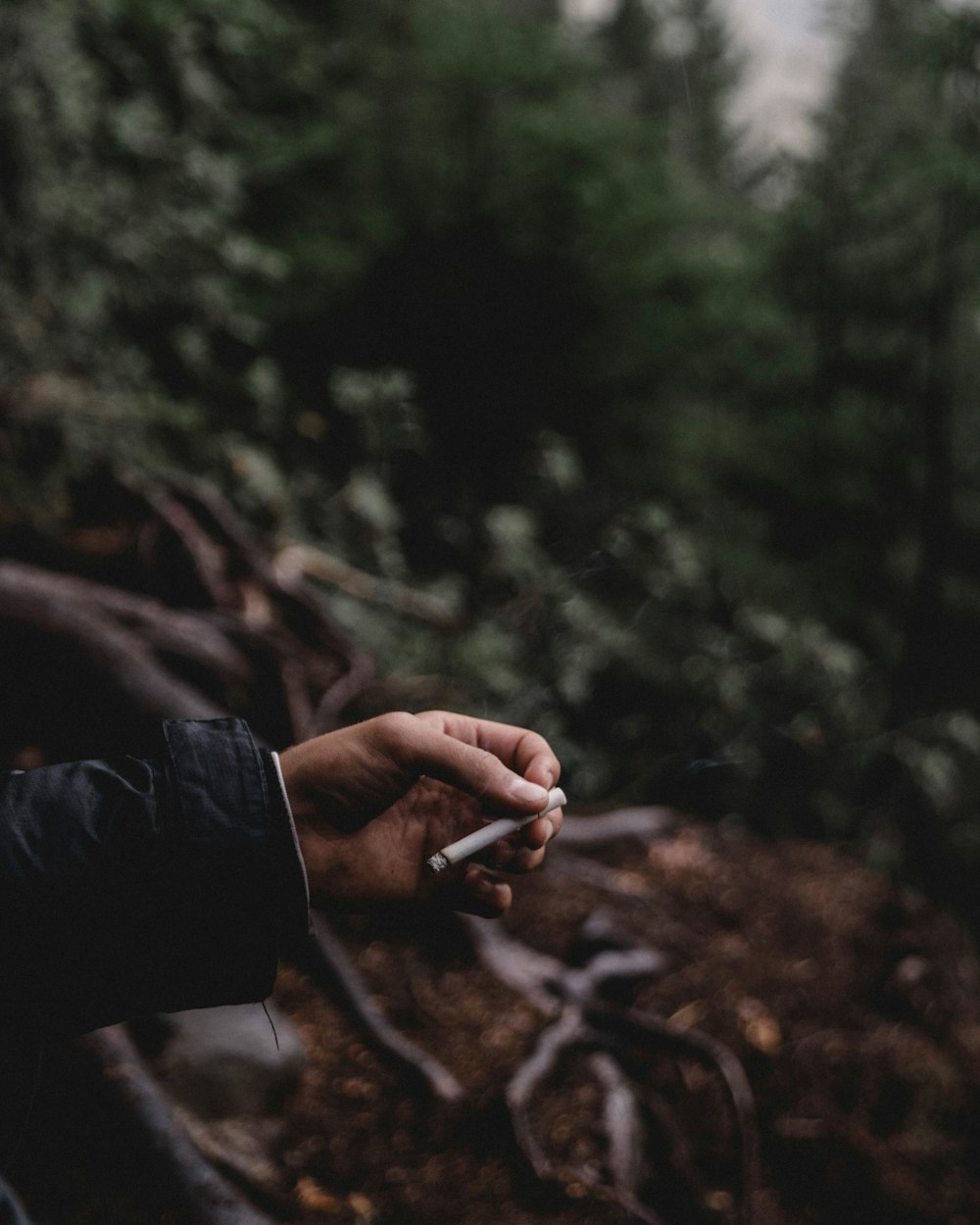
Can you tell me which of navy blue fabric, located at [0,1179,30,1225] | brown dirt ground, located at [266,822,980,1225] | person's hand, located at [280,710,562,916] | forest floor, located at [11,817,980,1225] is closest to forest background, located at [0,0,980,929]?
brown dirt ground, located at [266,822,980,1225]

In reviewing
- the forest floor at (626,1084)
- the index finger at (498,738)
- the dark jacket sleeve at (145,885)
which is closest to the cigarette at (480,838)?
the index finger at (498,738)

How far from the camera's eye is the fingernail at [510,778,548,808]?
161cm

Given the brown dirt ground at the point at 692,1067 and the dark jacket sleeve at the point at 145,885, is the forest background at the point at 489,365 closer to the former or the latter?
the brown dirt ground at the point at 692,1067

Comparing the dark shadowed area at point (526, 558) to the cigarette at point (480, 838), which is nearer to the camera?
the cigarette at point (480, 838)

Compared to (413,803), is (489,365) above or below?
above

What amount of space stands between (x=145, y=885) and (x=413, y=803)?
0.60 m

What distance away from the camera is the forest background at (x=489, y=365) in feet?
16.4

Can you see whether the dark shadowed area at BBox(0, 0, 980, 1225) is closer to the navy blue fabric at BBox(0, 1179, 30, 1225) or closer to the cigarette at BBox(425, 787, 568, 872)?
the navy blue fabric at BBox(0, 1179, 30, 1225)

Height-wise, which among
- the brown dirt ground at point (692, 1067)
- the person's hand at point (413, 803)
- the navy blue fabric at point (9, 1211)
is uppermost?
the person's hand at point (413, 803)

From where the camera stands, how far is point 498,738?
1.85 metres

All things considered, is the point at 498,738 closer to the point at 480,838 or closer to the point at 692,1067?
the point at 480,838

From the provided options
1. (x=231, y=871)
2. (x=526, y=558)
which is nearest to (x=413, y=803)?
(x=231, y=871)

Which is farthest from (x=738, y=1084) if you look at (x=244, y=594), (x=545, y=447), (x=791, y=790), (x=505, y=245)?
(x=505, y=245)

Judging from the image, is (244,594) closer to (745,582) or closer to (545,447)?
(545,447)
